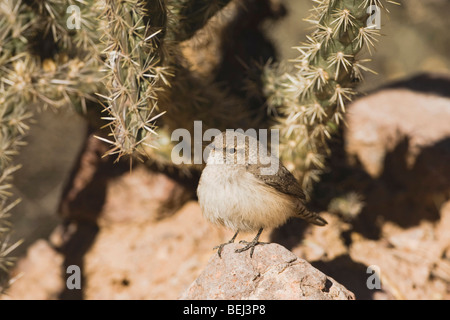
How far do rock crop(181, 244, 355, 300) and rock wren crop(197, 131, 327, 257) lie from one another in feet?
0.41

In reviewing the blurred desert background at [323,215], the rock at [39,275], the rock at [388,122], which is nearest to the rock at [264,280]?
the blurred desert background at [323,215]

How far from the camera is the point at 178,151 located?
181 inches

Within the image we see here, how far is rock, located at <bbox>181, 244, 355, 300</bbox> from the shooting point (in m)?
3.03

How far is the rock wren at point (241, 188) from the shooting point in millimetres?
3320

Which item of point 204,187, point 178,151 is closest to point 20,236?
point 178,151

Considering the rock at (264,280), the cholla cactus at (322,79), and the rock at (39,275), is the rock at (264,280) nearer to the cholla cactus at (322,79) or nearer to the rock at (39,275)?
the cholla cactus at (322,79)

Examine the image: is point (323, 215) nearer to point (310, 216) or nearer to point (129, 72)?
point (310, 216)

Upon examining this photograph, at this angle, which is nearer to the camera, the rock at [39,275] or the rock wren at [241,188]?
the rock wren at [241,188]

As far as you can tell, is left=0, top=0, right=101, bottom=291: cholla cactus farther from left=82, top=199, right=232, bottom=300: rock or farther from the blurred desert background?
left=82, top=199, right=232, bottom=300: rock

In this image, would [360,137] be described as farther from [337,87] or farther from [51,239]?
[51,239]

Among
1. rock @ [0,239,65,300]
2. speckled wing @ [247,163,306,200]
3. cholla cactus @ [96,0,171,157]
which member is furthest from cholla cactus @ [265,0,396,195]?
rock @ [0,239,65,300]

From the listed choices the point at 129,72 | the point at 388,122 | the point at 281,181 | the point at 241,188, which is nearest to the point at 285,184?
the point at 281,181

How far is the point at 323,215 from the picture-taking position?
494 centimetres

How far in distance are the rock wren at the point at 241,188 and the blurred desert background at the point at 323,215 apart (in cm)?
114
